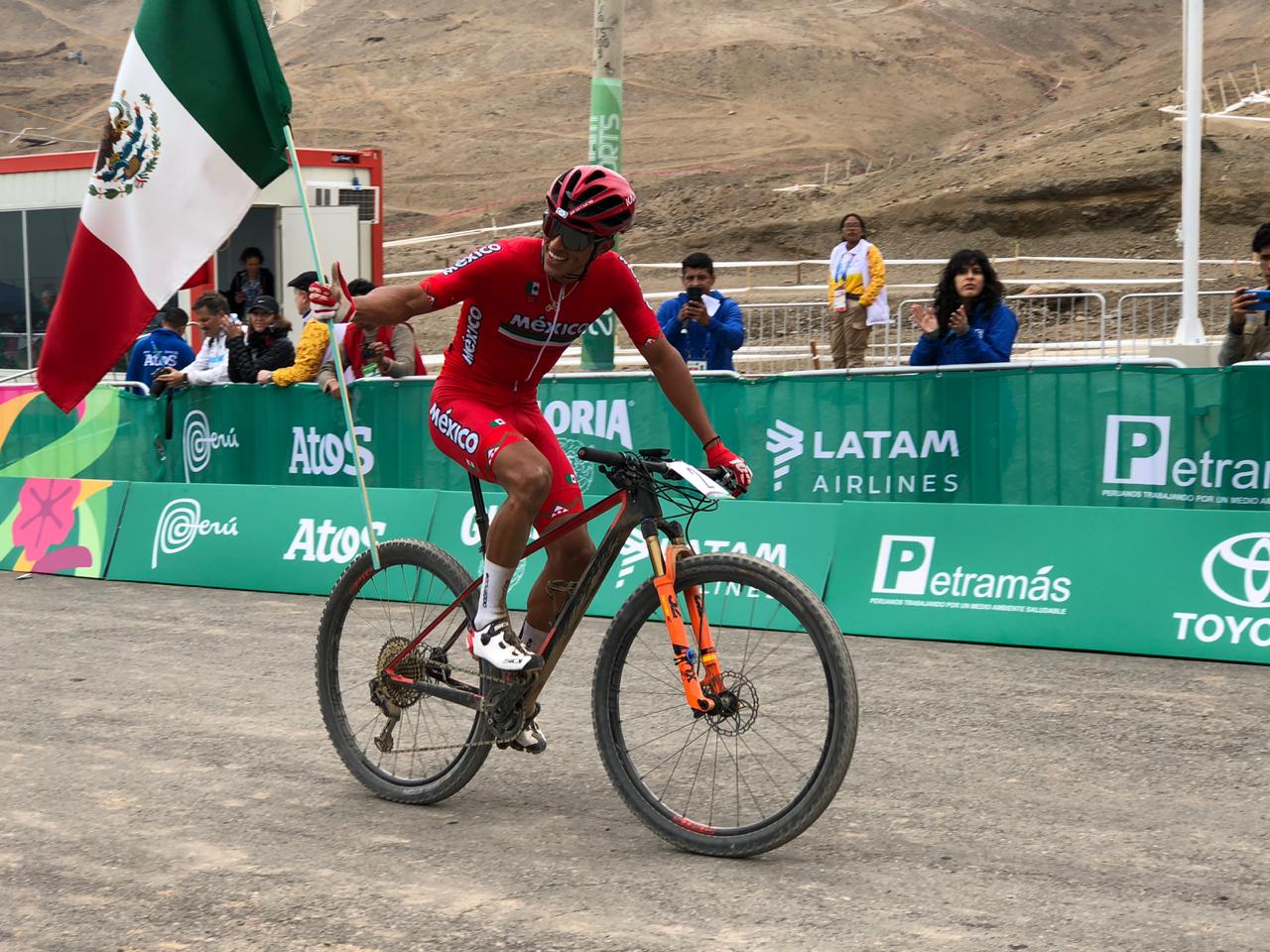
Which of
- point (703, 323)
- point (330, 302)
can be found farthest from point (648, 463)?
point (703, 323)

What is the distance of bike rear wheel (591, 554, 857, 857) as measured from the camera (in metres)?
5.04

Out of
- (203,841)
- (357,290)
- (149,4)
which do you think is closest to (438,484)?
(357,290)

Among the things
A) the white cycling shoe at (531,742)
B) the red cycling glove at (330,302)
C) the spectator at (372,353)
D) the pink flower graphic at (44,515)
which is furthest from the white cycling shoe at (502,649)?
the pink flower graphic at (44,515)

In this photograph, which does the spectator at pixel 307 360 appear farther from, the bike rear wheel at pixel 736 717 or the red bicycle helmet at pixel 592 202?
the bike rear wheel at pixel 736 717

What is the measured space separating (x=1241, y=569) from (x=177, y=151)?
5.47 metres

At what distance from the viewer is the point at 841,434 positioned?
10.5 m

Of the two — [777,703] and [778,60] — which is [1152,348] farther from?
[778,60]

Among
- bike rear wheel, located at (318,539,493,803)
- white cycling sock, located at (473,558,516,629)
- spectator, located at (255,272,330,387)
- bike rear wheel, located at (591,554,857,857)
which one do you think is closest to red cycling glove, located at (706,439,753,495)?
bike rear wheel, located at (591,554,857,857)

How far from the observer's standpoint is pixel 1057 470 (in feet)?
32.4

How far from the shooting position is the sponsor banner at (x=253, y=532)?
1123cm

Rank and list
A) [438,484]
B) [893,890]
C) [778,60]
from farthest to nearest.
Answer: [778,60]
[438,484]
[893,890]

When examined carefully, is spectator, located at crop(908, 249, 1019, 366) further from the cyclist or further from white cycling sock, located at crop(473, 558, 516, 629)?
white cycling sock, located at crop(473, 558, 516, 629)

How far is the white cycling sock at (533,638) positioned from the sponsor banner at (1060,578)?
3.85 m

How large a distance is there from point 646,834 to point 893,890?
38.0 inches
